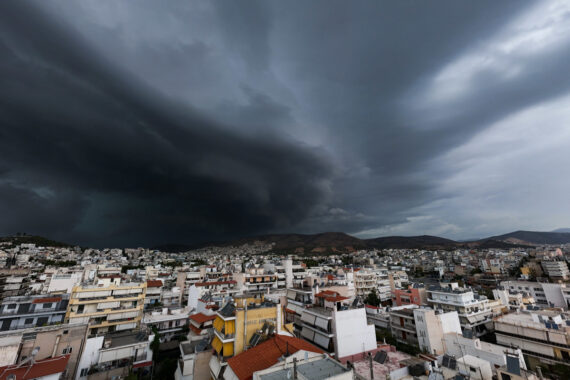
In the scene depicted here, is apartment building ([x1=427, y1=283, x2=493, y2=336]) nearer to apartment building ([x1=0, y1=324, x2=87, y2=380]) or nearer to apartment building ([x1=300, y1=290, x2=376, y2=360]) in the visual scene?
apartment building ([x1=300, y1=290, x2=376, y2=360])

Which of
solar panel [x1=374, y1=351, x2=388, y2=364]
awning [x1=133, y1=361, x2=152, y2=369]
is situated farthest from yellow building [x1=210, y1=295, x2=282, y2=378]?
solar panel [x1=374, y1=351, x2=388, y2=364]

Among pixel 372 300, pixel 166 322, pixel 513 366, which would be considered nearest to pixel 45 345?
pixel 166 322

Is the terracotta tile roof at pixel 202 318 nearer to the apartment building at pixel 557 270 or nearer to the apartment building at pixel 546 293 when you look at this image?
the apartment building at pixel 546 293

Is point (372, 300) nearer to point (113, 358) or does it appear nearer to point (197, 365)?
point (197, 365)

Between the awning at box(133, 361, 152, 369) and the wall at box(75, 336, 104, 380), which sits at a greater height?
the wall at box(75, 336, 104, 380)

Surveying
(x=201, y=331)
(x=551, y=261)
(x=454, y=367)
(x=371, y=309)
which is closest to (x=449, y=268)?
(x=551, y=261)

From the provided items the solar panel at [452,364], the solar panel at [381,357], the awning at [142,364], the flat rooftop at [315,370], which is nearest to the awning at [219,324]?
the flat rooftop at [315,370]

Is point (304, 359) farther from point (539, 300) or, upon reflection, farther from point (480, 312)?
point (539, 300)

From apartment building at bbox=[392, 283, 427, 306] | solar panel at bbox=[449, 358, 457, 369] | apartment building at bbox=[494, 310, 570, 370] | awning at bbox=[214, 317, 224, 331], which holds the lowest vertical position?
apartment building at bbox=[494, 310, 570, 370]
